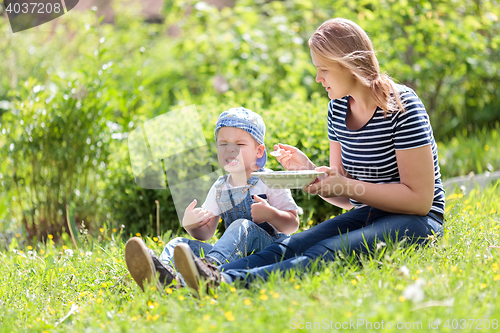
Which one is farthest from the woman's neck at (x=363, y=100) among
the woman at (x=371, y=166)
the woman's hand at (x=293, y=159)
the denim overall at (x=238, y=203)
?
the denim overall at (x=238, y=203)

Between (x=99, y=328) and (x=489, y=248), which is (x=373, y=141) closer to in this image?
(x=489, y=248)

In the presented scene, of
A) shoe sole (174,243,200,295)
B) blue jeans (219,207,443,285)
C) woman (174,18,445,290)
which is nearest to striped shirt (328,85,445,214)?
woman (174,18,445,290)

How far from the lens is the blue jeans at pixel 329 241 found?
6.73 ft

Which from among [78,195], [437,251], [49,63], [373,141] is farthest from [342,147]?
[49,63]

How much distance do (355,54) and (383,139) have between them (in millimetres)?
439

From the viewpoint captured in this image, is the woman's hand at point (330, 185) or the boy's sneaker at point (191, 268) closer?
the boy's sneaker at point (191, 268)

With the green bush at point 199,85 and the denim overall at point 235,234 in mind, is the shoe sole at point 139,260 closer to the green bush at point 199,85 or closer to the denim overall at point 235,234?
the denim overall at point 235,234

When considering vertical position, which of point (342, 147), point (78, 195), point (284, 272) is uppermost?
point (342, 147)

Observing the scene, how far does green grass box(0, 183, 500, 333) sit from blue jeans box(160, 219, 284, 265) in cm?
32

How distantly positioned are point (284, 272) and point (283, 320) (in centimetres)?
44

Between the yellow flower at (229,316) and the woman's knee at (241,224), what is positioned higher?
the yellow flower at (229,316)

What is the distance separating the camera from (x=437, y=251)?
7.75 ft

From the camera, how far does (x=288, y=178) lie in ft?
6.93

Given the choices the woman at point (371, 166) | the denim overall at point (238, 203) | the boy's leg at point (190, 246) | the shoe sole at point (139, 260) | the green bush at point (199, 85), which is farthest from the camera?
the green bush at point (199, 85)
